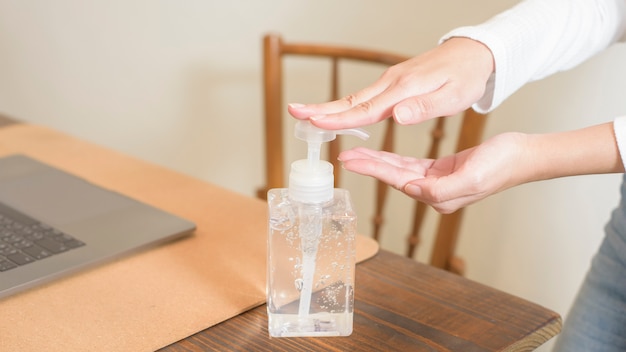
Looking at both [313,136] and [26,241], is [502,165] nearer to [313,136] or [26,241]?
[313,136]

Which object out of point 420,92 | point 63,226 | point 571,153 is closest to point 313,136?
point 420,92

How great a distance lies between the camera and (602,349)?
85 cm

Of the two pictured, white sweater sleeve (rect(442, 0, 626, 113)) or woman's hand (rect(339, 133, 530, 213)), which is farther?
white sweater sleeve (rect(442, 0, 626, 113))

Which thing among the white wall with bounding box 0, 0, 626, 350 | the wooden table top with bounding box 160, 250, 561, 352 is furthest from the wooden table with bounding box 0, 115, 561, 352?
the white wall with bounding box 0, 0, 626, 350

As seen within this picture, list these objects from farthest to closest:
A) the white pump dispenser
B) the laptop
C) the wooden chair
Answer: the wooden chair, the laptop, the white pump dispenser

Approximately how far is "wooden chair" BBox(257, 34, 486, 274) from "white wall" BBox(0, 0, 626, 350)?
0.74ft

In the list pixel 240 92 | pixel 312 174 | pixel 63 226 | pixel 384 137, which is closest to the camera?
pixel 312 174

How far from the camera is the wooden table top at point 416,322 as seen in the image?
631 mm

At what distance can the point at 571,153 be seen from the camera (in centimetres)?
66

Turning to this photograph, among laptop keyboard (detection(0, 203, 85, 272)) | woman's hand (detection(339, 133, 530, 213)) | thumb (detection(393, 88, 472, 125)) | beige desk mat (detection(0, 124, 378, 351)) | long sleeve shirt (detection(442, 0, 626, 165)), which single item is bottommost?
beige desk mat (detection(0, 124, 378, 351))

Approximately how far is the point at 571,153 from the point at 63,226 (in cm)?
55

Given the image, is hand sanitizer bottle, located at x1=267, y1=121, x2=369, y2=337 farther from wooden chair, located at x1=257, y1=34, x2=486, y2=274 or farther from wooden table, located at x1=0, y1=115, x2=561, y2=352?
wooden chair, located at x1=257, y1=34, x2=486, y2=274

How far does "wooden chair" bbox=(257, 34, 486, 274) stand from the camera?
1.17 metres

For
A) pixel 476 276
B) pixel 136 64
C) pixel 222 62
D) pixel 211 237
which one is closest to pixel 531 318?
pixel 211 237
